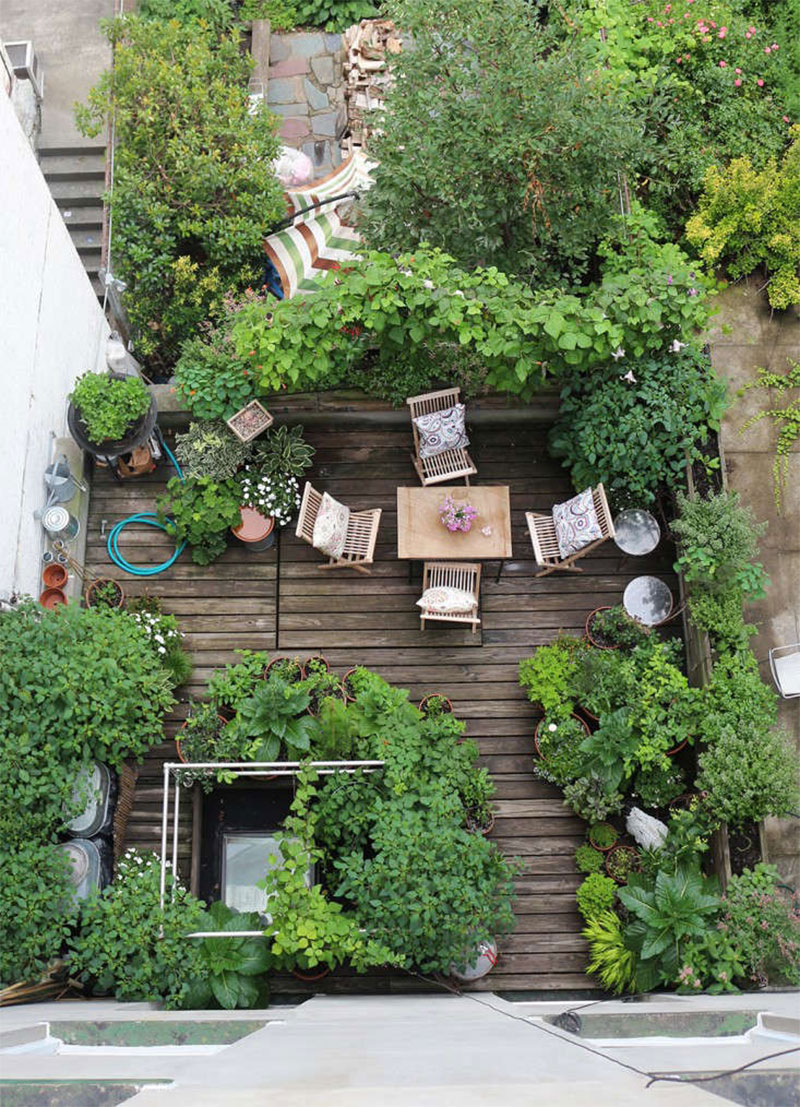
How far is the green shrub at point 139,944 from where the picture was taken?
→ 6.57m

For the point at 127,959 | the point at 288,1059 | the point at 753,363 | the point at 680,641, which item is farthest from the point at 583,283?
the point at 288,1059

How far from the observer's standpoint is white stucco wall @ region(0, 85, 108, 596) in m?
7.04

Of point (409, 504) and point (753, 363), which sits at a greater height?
point (753, 363)

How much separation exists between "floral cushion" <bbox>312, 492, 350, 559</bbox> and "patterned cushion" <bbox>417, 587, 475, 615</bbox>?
810mm

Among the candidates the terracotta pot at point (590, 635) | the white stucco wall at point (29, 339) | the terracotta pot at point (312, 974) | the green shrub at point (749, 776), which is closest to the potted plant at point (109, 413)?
the white stucco wall at point (29, 339)

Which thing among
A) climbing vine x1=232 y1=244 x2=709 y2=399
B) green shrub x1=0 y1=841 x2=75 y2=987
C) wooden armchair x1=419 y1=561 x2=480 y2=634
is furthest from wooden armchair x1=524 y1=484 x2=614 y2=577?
green shrub x1=0 y1=841 x2=75 y2=987

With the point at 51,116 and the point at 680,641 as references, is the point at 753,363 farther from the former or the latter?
the point at 51,116

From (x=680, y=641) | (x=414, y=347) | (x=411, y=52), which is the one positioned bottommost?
(x=680, y=641)

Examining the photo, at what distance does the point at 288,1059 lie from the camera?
2971 millimetres

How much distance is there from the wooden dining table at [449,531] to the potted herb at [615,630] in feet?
2.96

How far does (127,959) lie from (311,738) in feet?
6.41

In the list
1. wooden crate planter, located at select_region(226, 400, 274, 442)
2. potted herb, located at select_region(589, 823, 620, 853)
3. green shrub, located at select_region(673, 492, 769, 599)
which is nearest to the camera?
green shrub, located at select_region(673, 492, 769, 599)

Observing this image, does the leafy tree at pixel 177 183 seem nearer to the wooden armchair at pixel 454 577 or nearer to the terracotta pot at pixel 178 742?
the wooden armchair at pixel 454 577

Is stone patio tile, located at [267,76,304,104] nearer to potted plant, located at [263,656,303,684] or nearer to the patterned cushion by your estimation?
the patterned cushion
